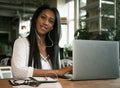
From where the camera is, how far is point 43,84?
3.57 ft

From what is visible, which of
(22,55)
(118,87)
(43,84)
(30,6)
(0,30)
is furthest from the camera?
(0,30)

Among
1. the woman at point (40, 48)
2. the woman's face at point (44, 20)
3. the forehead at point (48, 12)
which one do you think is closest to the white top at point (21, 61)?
the woman at point (40, 48)

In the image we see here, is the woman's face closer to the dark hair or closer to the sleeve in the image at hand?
the dark hair

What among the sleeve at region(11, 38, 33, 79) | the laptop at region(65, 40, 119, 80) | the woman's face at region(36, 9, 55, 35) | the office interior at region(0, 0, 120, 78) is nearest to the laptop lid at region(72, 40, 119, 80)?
the laptop at region(65, 40, 119, 80)

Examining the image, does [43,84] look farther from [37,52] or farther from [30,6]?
[30,6]

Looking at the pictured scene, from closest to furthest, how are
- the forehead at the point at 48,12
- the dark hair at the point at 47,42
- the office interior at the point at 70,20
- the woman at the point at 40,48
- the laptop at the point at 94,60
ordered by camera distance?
the laptop at the point at 94,60
the woman at the point at 40,48
the dark hair at the point at 47,42
the forehead at the point at 48,12
the office interior at the point at 70,20

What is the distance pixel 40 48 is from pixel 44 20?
24 centimetres

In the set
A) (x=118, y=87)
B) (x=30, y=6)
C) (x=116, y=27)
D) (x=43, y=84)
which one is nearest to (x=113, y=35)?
(x=116, y=27)

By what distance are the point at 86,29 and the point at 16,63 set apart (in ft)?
10.2

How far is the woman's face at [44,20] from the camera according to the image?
67.6 inches

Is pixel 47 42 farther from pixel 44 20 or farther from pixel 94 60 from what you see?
pixel 94 60

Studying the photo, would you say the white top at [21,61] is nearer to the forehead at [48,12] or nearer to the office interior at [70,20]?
the forehead at [48,12]

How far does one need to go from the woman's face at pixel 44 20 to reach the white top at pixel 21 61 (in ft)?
0.61

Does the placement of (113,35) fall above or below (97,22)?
below
